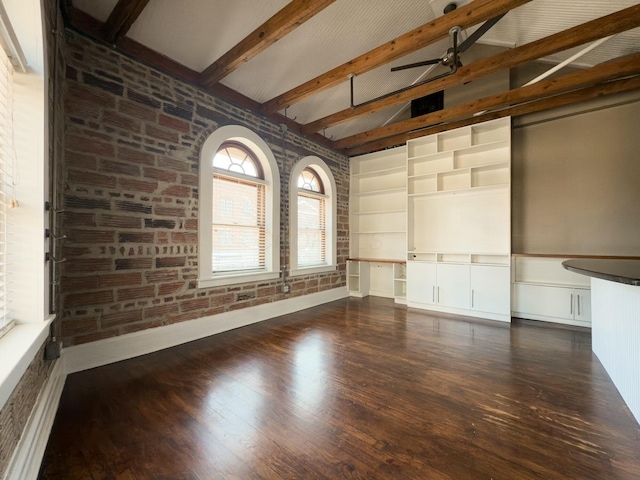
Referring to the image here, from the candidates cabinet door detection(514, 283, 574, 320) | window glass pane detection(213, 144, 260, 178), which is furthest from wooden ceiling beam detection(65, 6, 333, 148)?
cabinet door detection(514, 283, 574, 320)

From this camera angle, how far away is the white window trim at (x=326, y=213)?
460 centimetres

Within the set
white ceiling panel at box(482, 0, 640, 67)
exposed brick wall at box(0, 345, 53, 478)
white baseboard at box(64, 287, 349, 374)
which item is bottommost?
white baseboard at box(64, 287, 349, 374)

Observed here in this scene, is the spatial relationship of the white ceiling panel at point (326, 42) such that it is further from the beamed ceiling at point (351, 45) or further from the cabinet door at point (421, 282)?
the cabinet door at point (421, 282)

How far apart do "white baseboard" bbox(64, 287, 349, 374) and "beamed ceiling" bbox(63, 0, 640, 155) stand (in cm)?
295

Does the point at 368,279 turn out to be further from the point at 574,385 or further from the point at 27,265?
the point at 27,265

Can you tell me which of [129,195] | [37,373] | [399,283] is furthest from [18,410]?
[399,283]

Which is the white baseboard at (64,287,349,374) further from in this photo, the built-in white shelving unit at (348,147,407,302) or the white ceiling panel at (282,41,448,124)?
the white ceiling panel at (282,41,448,124)

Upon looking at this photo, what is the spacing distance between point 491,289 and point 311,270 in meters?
2.93

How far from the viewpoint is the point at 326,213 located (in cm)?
553

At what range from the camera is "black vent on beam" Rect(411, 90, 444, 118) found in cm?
470

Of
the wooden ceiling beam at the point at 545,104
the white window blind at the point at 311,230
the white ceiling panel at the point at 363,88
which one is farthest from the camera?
the white window blind at the point at 311,230

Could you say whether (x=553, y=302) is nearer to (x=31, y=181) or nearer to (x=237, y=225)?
(x=237, y=225)

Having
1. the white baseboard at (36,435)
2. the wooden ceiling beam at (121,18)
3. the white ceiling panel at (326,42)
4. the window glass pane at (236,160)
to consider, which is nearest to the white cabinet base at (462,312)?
the window glass pane at (236,160)

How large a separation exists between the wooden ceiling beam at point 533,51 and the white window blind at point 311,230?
1.76 meters
